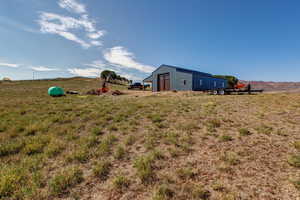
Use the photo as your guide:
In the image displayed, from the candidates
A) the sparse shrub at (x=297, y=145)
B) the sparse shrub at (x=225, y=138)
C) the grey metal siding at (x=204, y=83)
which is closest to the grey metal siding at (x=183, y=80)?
the grey metal siding at (x=204, y=83)

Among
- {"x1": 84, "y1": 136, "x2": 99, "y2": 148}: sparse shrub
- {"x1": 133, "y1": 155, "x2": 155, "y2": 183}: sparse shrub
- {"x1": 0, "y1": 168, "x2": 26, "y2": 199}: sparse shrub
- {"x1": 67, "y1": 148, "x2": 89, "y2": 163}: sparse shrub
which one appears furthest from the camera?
{"x1": 84, "y1": 136, "x2": 99, "y2": 148}: sparse shrub

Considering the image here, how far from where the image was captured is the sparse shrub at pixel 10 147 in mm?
3445

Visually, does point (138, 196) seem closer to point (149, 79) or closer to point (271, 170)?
point (271, 170)

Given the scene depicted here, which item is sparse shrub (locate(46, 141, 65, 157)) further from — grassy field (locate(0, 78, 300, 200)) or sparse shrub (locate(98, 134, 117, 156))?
sparse shrub (locate(98, 134, 117, 156))

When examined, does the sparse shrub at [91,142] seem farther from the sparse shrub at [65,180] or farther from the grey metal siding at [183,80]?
the grey metal siding at [183,80]

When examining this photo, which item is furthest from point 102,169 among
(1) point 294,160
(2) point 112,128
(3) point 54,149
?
(1) point 294,160

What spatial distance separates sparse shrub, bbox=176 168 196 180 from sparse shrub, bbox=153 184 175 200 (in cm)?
43

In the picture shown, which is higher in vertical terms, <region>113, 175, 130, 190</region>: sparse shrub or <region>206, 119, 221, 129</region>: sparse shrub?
<region>206, 119, 221, 129</region>: sparse shrub

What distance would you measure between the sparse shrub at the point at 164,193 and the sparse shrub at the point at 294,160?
291 centimetres

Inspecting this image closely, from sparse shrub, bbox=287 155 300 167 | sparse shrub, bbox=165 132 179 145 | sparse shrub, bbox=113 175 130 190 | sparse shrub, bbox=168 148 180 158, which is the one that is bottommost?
sparse shrub, bbox=113 175 130 190

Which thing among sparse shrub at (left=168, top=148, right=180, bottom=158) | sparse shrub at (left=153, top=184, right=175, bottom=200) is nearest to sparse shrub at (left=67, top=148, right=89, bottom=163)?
sparse shrub at (left=153, top=184, right=175, bottom=200)

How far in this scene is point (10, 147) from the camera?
3.62m

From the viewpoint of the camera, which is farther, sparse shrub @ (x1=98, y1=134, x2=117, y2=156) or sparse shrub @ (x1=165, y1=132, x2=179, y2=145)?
sparse shrub @ (x1=165, y1=132, x2=179, y2=145)

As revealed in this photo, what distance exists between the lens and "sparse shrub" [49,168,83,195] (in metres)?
2.29
